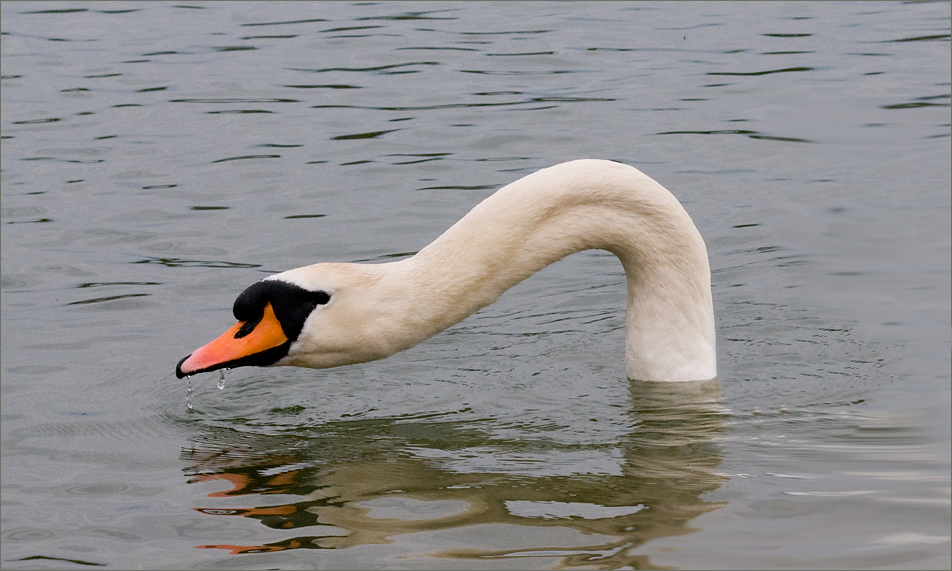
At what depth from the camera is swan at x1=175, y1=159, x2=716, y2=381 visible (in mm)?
6238

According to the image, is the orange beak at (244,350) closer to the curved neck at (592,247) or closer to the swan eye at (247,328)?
the swan eye at (247,328)

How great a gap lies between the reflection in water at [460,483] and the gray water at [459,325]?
0.8 inches

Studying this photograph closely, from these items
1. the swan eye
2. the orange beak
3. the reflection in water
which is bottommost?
the reflection in water

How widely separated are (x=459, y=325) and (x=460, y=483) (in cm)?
273

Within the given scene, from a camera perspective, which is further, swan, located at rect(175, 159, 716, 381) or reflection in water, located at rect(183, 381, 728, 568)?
swan, located at rect(175, 159, 716, 381)

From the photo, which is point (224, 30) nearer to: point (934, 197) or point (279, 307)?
point (934, 197)

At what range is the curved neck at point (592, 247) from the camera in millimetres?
6285

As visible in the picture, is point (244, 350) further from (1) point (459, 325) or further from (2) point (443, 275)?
(1) point (459, 325)

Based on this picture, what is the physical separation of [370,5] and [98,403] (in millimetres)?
11967

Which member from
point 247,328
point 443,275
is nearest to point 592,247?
point 443,275

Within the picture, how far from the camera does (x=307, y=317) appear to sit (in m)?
6.27

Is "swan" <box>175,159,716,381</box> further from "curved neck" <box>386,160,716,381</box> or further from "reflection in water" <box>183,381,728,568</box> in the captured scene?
"reflection in water" <box>183,381,728,568</box>

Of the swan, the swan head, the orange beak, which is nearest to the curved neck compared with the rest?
the swan

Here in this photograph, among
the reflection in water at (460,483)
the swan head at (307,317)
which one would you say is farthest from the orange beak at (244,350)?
the reflection in water at (460,483)
